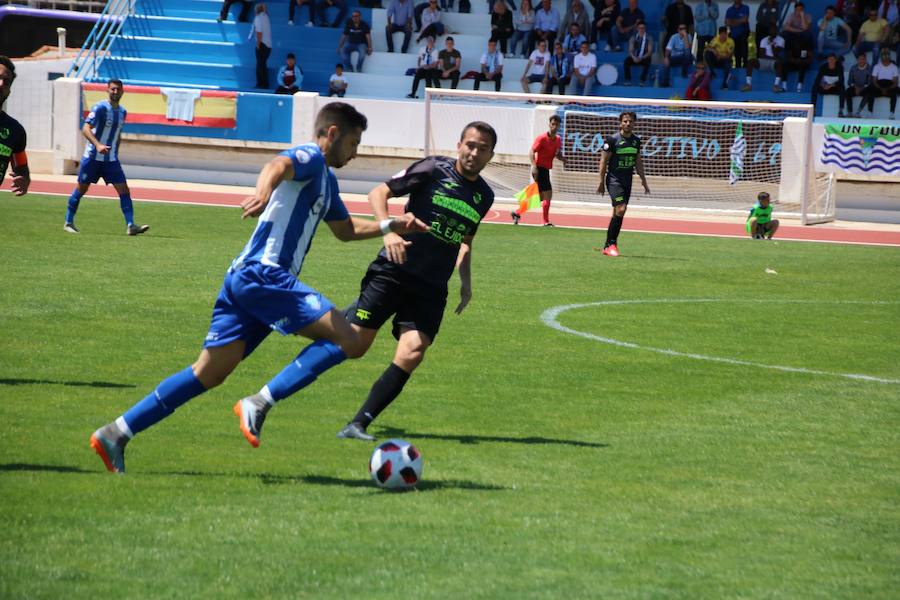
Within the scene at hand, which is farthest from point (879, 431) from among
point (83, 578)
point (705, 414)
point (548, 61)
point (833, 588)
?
point (548, 61)

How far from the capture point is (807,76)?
109 ft

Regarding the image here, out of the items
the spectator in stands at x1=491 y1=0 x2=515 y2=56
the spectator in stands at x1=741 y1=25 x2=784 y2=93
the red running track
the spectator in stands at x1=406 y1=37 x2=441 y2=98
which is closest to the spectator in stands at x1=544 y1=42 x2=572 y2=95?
the spectator in stands at x1=491 y1=0 x2=515 y2=56

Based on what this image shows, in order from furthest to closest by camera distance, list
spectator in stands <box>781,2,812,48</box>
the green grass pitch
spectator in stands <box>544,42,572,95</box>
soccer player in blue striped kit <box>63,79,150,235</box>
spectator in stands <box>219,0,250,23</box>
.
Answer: spectator in stands <box>219,0,250,23</box> → spectator in stands <box>544,42,572,95</box> → spectator in stands <box>781,2,812,48</box> → soccer player in blue striped kit <box>63,79,150,235</box> → the green grass pitch

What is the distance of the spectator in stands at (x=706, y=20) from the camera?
112 ft

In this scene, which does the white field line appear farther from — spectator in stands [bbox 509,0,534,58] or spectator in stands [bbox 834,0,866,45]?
spectator in stands [bbox 509,0,534,58]

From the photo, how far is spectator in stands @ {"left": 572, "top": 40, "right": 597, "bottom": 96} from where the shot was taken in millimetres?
33594

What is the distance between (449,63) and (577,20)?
3.65 metres

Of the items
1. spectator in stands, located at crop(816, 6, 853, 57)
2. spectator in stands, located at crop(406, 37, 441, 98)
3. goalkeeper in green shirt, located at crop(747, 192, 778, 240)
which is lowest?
goalkeeper in green shirt, located at crop(747, 192, 778, 240)

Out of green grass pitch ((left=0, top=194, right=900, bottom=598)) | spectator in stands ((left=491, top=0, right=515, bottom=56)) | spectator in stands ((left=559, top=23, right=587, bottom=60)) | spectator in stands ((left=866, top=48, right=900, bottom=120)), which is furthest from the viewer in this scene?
spectator in stands ((left=491, top=0, right=515, bottom=56))

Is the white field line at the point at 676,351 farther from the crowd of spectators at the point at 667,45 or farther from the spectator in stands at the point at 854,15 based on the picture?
the spectator in stands at the point at 854,15

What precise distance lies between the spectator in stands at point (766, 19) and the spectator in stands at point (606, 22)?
3.72m

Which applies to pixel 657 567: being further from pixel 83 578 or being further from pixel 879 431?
pixel 879 431

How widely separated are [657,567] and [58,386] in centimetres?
491

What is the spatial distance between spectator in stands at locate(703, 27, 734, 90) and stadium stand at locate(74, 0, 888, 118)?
0.84m
